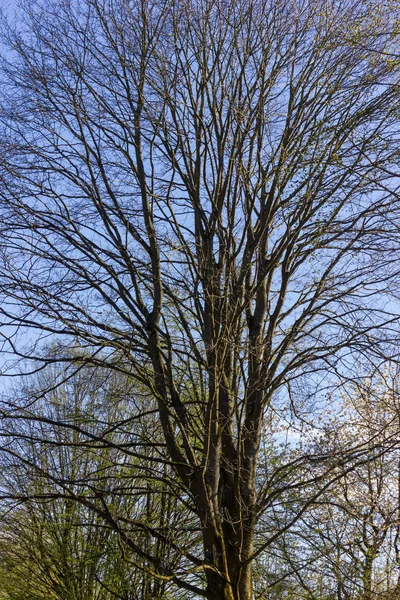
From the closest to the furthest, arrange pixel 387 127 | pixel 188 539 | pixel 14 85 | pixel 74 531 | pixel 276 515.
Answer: pixel 387 127 → pixel 14 85 → pixel 276 515 → pixel 188 539 → pixel 74 531

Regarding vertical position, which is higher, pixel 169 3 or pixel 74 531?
pixel 169 3

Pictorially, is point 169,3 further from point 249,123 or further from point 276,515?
point 276,515

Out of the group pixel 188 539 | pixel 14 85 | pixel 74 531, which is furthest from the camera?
pixel 74 531

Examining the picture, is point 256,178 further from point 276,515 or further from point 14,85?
point 276,515

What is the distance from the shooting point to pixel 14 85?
25.9 ft

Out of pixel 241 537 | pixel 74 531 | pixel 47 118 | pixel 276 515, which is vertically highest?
pixel 47 118

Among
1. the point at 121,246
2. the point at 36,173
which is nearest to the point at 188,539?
the point at 121,246

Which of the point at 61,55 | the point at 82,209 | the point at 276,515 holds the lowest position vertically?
the point at 276,515

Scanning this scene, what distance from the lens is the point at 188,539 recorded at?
12.1 m

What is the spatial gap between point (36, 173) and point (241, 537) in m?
4.75

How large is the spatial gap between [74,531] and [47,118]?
8.94 m

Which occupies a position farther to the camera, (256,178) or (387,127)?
(256,178)

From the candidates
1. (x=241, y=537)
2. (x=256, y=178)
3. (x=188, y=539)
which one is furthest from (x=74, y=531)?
(x=256, y=178)

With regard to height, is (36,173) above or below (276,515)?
above
